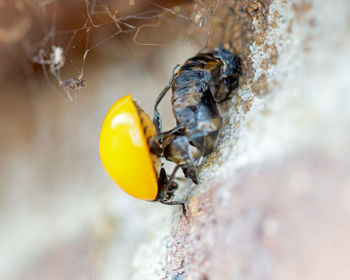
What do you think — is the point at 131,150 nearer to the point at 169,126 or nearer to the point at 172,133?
the point at 172,133

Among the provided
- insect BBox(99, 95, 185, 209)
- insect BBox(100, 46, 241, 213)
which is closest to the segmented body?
insect BBox(100, 46, 241, 213)

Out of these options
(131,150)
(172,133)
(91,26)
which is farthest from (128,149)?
(91,26)

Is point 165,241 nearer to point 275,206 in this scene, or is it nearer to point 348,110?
point 275,206

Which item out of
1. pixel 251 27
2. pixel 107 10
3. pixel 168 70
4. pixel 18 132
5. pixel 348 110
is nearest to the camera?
pixel 348 110

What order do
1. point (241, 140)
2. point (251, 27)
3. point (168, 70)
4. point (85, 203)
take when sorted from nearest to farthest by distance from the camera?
point (241, 140), point (251, 27), point (168, 70), point (85, 203)

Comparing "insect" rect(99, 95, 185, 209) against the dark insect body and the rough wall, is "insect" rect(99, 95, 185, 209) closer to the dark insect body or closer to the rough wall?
the dark insect body

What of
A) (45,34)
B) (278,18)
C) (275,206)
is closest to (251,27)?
(278,18)
